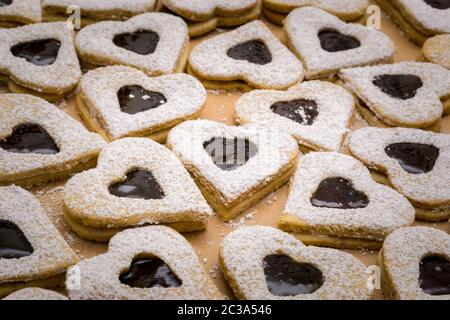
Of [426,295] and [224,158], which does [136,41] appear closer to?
[224,158]

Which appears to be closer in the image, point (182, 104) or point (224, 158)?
point (224, 158)

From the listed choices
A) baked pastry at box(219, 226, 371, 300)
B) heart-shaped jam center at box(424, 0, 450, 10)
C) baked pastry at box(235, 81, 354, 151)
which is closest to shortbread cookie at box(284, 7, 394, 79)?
baked pastry at box(235, 81, 354, 151)

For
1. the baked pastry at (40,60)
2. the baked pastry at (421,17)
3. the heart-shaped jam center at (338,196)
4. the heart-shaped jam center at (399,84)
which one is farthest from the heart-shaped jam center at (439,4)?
the baked pastry at (40,60)

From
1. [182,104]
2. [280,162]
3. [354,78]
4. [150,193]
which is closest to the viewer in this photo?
[150,193]

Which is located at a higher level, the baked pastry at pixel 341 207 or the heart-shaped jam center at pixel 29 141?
the heart-shaped jam center at pixel 29 141

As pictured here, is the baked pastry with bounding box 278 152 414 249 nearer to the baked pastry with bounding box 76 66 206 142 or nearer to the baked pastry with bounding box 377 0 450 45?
the baked pastry with bounding box 76 66 206 142

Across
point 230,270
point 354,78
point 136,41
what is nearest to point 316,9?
point 354,78

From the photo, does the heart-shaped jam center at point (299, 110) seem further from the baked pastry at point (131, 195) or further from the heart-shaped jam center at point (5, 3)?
the heart-shaped jam center at point (5, 3)
